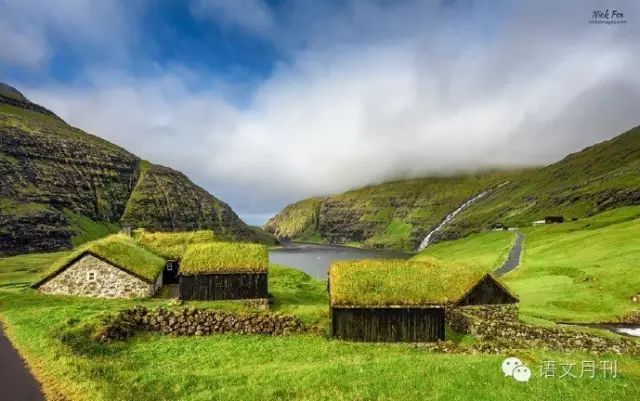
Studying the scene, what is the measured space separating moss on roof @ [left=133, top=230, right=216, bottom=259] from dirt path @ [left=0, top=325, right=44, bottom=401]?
34745 mm

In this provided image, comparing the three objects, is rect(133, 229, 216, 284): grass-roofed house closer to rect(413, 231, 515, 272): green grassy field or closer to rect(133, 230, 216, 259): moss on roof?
rect(133, 230, 216, 259): moss on roof

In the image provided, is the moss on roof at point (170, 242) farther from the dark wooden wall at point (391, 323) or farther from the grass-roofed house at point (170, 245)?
the dark wooden wall at point (391, 323)

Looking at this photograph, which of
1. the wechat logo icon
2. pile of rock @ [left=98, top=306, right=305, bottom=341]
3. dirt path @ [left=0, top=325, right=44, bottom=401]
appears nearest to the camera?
dirt path @ [left=0, top=325, right=44, bottom=401]

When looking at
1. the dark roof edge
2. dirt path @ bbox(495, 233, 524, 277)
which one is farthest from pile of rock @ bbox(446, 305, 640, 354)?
dirt path @ bbox(495, 233, 524, 277)

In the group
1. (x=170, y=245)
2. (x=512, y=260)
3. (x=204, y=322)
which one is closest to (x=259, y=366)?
(x=204, y=322)

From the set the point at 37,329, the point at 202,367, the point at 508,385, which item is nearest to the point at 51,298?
the point at 37,329

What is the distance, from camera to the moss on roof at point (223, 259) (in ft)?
139

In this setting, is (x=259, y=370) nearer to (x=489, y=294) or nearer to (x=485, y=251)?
(x=489, y=294)

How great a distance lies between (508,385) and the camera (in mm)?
18641

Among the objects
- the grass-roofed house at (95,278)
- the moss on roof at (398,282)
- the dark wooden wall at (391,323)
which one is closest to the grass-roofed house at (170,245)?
the grass-roofed house at (95,278)

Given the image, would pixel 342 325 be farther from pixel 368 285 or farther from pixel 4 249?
pixel 4 249

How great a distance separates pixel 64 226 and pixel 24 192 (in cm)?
2511

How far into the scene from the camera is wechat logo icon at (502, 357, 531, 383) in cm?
1930

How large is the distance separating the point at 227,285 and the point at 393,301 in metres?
17.6
